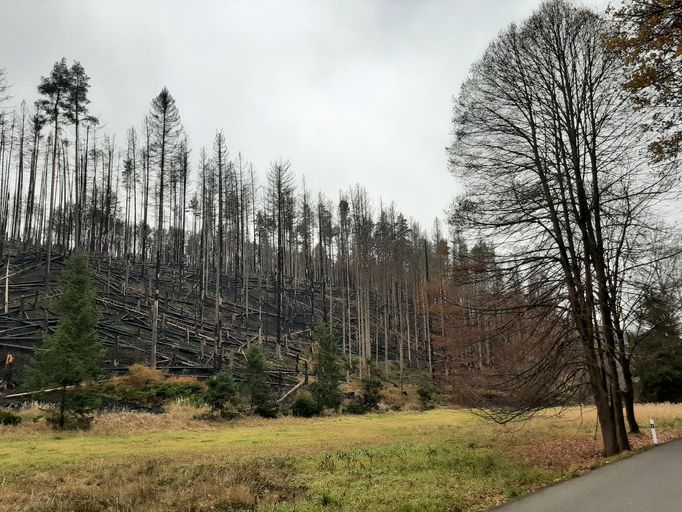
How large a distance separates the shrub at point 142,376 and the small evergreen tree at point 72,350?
547 cm

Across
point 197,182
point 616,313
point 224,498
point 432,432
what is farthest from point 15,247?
point 616,313

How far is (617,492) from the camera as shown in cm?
729

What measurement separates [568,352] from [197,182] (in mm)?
49188

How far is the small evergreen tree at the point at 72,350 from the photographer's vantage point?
62.5 feet

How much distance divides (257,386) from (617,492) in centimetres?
2098

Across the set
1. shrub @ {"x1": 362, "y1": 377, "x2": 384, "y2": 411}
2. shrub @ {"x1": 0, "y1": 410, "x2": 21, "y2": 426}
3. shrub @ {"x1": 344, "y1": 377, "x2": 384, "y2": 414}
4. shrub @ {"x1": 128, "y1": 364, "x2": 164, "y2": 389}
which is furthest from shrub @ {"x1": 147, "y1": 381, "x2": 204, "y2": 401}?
shrub @ {"x1": 362, "y1": 377, "x2": 384, "y2": 411}

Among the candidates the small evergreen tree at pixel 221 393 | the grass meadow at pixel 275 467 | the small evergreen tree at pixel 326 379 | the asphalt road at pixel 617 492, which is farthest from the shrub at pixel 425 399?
the asphalt road at pixel 617 492

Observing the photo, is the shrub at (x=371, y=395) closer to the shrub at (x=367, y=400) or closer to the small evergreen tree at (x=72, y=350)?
the shrub at (x=367, y=400)

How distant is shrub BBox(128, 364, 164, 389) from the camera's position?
86.2 ft

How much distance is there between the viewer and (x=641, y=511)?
6.22 meters

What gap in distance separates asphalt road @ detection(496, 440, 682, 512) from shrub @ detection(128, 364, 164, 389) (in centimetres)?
2389

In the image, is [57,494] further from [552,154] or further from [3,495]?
[552,154]

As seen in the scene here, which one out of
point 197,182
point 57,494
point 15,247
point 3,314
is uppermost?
point 197,182

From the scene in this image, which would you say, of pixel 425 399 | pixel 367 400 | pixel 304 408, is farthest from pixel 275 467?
pixel 425 399
